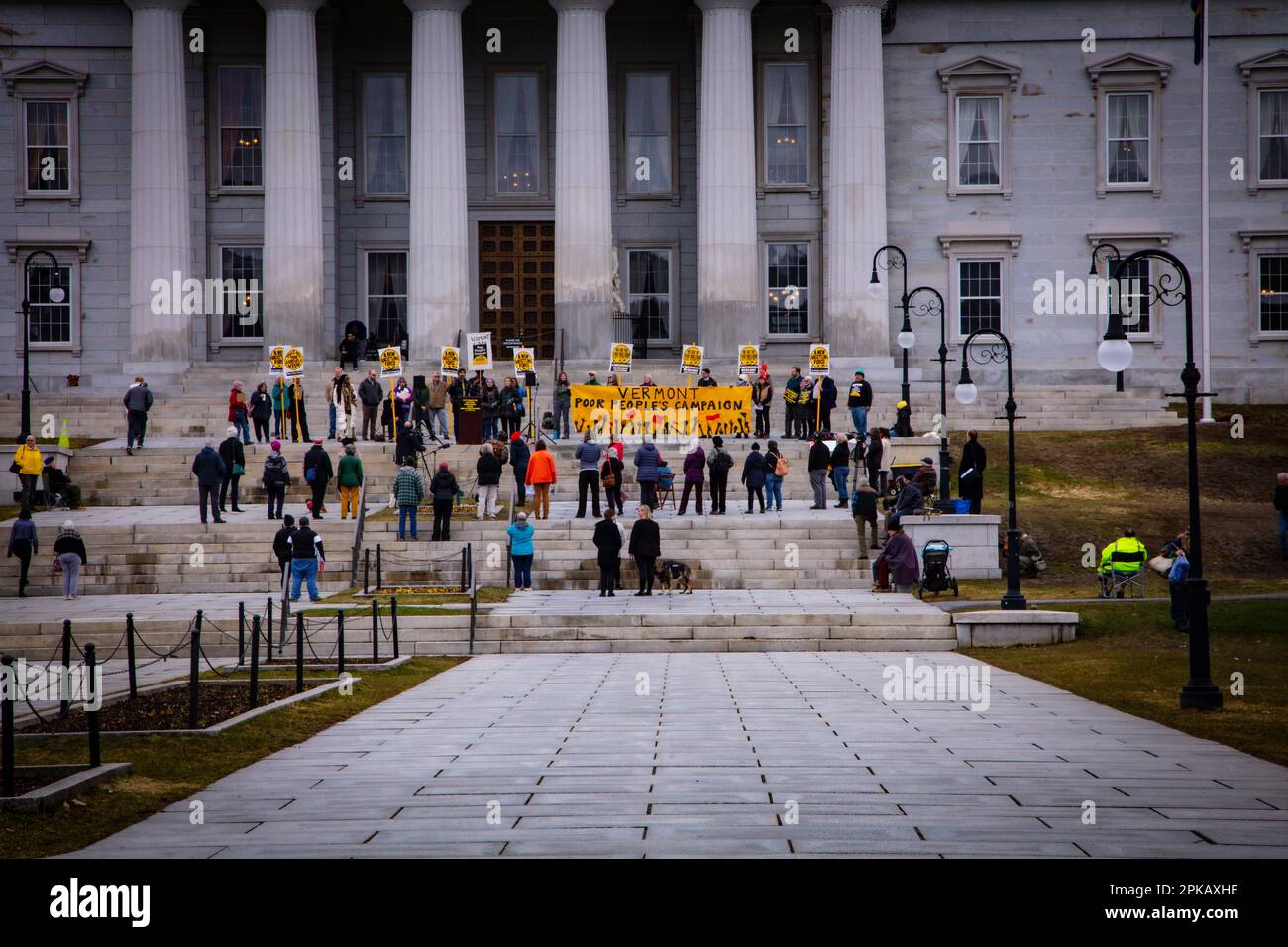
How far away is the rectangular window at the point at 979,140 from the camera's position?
2128 inches

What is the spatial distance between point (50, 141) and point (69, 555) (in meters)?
30.2

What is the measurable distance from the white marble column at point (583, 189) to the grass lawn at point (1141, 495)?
42.0 feet

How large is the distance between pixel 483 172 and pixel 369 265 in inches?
208

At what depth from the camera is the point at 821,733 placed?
50.3 ft

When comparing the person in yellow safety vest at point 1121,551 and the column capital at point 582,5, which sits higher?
the column capital at point 582,5

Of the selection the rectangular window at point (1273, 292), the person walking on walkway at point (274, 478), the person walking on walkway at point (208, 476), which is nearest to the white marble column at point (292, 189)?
the person walking on walkway at point (208, 476)

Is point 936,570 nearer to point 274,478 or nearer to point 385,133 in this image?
point 274,478

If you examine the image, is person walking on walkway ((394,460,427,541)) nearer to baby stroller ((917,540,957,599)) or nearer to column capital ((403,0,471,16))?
baby stroller ((917,540,957,599))

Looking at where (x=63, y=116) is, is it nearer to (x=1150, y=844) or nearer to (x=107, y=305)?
(x=107, y=305)

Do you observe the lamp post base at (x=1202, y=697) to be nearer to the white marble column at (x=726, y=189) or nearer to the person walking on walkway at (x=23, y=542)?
the person walking on walkway at (x=23, y=542)

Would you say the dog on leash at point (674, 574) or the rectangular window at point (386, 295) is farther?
the rectangular window at point (386, 295)

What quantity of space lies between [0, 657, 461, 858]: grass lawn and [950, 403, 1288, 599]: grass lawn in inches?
573

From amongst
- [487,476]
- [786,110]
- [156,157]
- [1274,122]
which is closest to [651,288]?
[786,110]

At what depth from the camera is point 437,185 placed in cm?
4906
